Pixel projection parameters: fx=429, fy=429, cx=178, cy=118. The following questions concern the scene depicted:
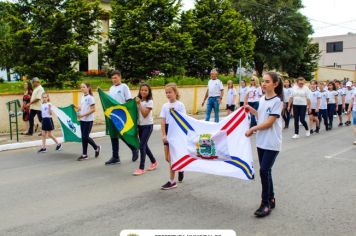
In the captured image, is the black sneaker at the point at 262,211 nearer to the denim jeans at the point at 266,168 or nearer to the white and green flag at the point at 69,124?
the denim jeans at the point at 266,168

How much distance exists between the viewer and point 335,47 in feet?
243

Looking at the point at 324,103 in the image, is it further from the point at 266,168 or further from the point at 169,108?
the point at 266,168

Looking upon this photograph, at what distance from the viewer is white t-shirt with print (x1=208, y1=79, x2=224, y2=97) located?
1431 cm

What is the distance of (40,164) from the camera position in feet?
30.0

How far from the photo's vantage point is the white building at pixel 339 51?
71000mm

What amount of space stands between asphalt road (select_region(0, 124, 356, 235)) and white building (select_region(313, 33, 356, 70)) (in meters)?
67.3

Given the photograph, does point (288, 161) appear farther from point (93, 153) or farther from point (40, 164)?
point (40, 164)

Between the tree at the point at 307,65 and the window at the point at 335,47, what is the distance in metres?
21.7

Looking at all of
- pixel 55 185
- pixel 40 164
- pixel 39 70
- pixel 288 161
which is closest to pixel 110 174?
pixel 55 185

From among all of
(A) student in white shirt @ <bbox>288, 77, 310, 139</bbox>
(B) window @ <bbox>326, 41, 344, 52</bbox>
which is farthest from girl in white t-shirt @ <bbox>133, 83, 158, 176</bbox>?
(B) window @ <bbox>326, 41, 344, 52</bbox>

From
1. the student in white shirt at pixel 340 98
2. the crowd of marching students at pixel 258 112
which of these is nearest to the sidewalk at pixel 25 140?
the crowd of marching students at pixel 258 112

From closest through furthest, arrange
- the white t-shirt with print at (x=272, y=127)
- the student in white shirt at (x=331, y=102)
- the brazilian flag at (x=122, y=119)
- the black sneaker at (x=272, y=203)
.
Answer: the white t-shirt with print at (x=272, y=127)
the black sneaker at (x=272, y=203)
the brazilian flag at (x=122, y=119)
the student in white shirt at (x=331, y=102)

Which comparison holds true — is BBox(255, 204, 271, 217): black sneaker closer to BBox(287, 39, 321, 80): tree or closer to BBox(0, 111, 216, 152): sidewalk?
BBox(0, 111, 216, 152): sidewalk

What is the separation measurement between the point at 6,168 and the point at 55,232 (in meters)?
4.42
